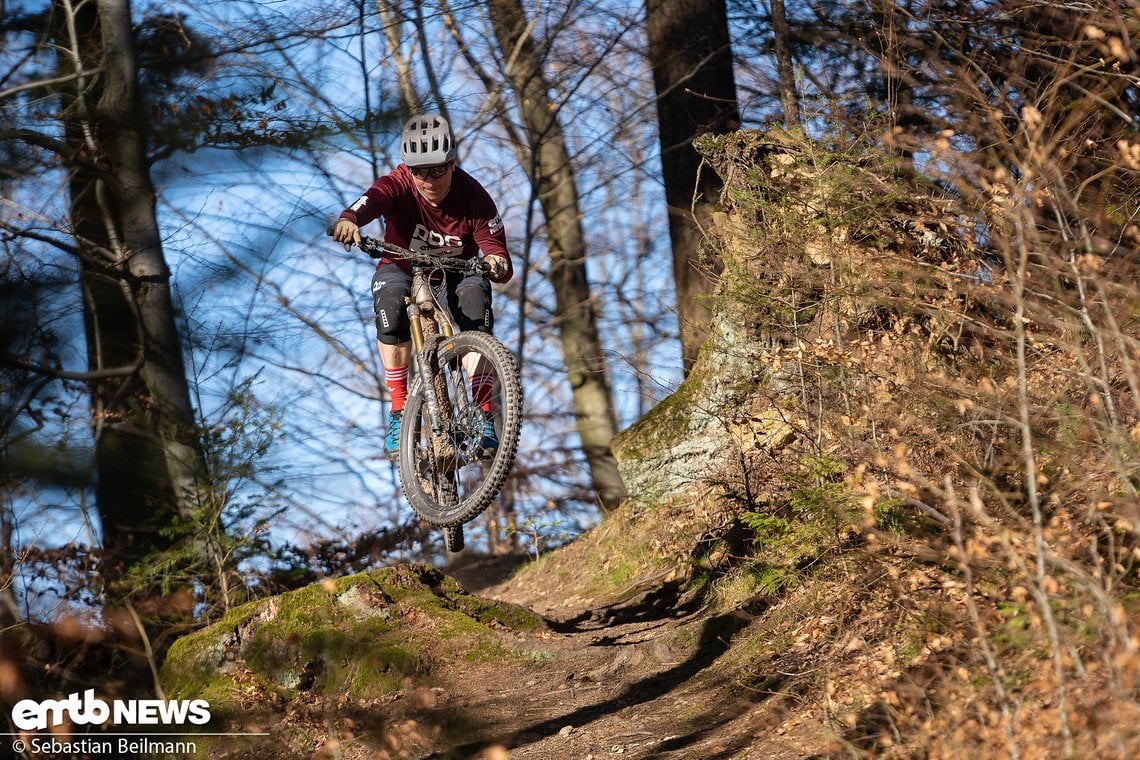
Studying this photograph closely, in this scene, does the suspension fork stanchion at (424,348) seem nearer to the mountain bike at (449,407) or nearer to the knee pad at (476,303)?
the mountain bike at (449,407)

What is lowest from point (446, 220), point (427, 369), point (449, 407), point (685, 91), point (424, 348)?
point (449, 407)

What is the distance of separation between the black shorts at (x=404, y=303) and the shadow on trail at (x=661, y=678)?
2.28m

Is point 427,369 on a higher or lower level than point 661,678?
higher

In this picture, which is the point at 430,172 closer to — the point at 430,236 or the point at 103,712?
the point at 430,236

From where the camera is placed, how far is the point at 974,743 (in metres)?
4.27

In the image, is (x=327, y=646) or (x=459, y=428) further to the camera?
(x=327, y=646)

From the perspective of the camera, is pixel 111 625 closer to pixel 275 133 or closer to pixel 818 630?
pixel 275 133

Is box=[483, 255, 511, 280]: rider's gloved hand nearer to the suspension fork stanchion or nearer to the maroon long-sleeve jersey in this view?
the maroon long-sleeve jersey

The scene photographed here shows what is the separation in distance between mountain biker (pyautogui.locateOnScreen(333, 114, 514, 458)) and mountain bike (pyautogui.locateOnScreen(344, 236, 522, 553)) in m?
0.10

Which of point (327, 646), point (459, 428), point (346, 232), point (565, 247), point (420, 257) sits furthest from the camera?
point (565, 247)

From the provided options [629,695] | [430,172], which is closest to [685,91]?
[430,172]

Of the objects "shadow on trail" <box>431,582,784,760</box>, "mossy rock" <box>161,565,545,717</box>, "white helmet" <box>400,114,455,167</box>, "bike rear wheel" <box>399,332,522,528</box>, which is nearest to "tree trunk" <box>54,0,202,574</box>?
"mossy rock" <box>161,565,545,717</box>

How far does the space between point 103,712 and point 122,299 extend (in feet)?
11.6

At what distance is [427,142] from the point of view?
646cm
